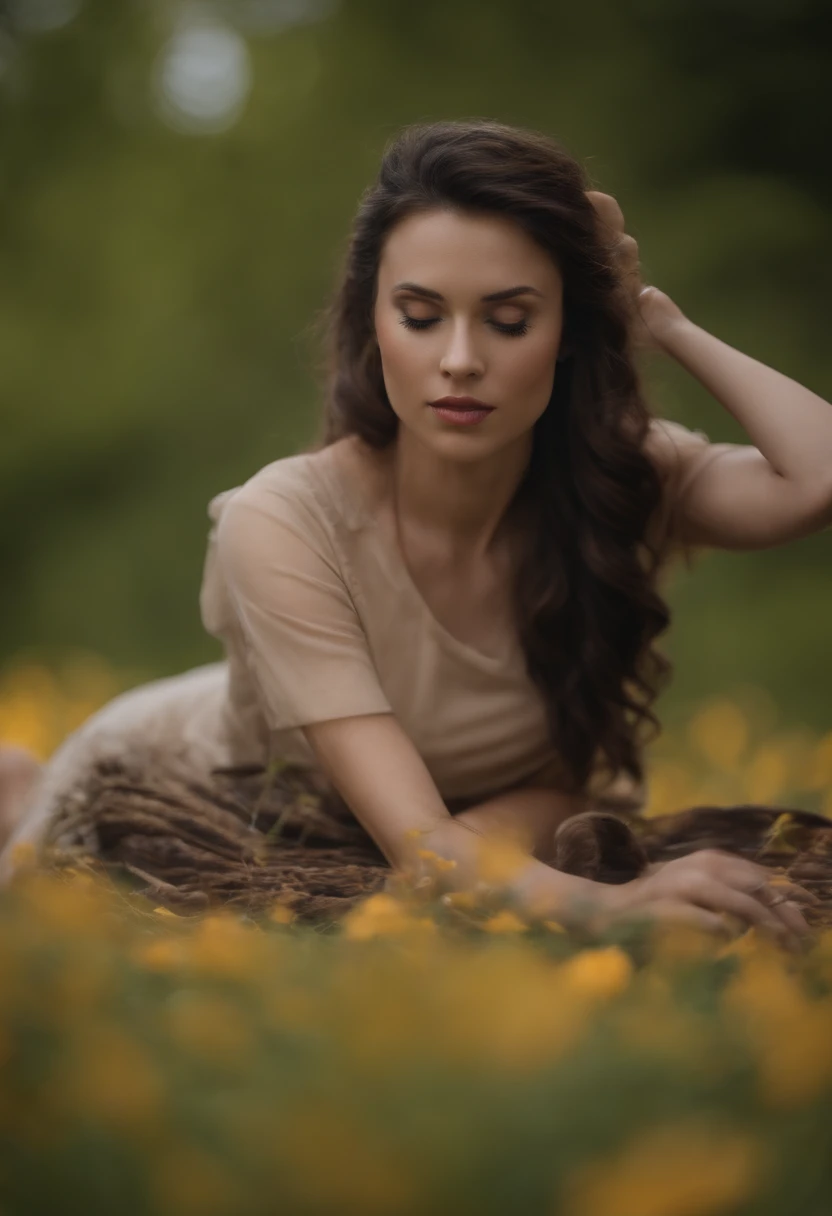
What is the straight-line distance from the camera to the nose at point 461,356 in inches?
90.3

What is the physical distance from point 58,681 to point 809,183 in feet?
12.7

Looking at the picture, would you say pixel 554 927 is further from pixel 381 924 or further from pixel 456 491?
pixel 456 491

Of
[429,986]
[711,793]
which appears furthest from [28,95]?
[429,986]

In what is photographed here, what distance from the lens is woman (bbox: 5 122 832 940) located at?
7.75 ft

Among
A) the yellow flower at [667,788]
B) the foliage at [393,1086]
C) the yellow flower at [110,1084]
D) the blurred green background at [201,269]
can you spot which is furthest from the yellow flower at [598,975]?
the blurred green background at [201,269]

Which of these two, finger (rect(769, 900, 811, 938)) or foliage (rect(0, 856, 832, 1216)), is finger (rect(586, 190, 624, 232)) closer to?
finger (rect(769, 900, 811, 938))

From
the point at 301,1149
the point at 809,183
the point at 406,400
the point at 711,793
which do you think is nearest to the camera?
the point at 301,1149

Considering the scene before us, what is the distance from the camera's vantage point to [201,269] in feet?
23.9

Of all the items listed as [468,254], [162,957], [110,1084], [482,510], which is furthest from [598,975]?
[482,510]

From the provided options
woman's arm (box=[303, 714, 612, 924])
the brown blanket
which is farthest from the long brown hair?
woman's arm (box=[303, 714, 612, 924])

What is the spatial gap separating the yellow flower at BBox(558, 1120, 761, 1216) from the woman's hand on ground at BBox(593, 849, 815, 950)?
0.77 m

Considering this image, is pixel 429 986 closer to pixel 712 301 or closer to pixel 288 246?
pixel 712 301

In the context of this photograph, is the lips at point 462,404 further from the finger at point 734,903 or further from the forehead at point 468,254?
the finger at point 734,903

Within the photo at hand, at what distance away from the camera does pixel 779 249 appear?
6.53 metres
